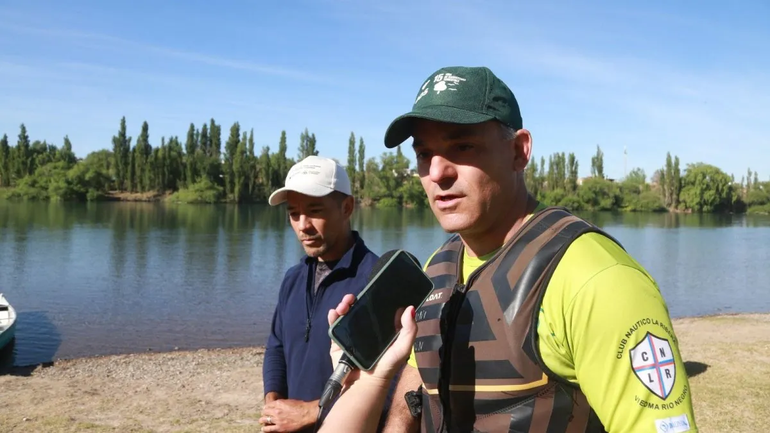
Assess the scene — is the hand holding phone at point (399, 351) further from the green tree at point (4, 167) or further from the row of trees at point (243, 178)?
the green tree at point (4, 167)

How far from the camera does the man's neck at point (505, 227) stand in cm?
183

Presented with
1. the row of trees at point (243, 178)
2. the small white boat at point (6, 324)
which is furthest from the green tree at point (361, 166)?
the small white boat at point (6, 324)

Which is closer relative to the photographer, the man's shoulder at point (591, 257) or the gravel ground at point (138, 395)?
the man's shoulder at point (591, 257)

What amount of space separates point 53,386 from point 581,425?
1095 cm

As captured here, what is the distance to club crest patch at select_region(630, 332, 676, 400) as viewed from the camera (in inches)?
52.5

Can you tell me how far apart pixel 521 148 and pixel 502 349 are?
1.99 ft

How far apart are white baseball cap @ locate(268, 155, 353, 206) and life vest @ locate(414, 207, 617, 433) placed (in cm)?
154

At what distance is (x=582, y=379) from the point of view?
4.66 ft

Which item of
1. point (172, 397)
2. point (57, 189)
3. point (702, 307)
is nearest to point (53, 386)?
point (172, 397)

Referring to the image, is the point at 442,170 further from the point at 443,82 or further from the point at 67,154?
the point at 67,154

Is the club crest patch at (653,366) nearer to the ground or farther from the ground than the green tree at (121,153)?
nearer to the ground

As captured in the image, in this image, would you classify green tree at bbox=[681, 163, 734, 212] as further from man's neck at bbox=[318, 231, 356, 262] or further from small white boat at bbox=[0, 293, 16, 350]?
man's neck at bbox=[318, 231, 356, 262]

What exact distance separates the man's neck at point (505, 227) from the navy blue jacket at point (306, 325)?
138 centimetres

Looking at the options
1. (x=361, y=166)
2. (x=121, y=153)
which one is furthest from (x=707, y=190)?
(x=121, y=153)
